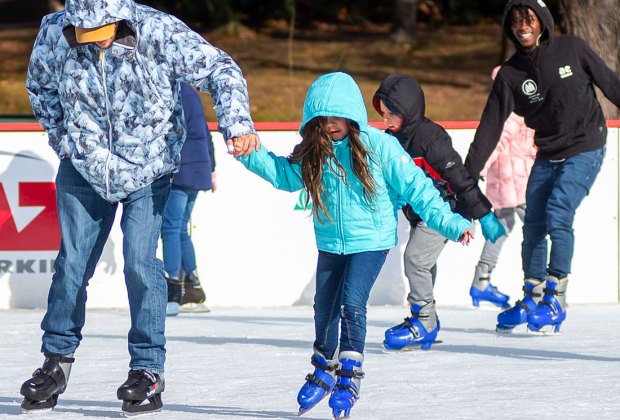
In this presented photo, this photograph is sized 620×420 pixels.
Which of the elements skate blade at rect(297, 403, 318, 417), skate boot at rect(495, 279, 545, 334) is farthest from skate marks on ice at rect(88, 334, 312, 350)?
skate blade at rect(297, 403, 318, 417)

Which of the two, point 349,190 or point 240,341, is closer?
point 349,190

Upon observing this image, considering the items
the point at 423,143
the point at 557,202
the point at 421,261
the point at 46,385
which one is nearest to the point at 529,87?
the point at 557,202

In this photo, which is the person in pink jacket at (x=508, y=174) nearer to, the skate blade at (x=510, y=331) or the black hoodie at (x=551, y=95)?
the skate blade at (x=510, y=331)

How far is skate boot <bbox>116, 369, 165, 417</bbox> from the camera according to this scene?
5.02m

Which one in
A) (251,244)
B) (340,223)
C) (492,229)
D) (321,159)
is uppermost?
(321,159)

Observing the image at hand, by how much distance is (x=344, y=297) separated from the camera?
5090 millimetres

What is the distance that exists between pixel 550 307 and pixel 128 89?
3.05 m

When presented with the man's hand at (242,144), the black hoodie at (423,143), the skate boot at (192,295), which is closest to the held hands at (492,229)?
the black hoodie at (423,143)

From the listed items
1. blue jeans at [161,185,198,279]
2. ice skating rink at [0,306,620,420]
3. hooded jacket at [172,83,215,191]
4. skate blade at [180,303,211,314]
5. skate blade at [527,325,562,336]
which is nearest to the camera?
ice skating rink at [0,306,620,420]

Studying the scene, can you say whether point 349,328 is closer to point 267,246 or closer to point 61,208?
point 61,208

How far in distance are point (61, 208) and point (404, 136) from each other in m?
2.06

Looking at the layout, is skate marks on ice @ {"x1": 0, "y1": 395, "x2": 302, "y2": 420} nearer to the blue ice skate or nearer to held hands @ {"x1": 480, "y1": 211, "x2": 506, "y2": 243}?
held hands @ {"x1": 480, "y1": 211, "x2": 506, "y2": 243}

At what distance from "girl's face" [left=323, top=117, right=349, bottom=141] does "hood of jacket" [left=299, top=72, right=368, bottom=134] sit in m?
0.05

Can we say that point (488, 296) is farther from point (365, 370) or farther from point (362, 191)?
point (362, 191)
